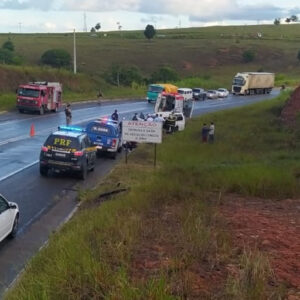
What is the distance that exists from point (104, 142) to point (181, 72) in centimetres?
9597

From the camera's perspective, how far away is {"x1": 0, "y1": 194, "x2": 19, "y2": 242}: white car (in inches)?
570

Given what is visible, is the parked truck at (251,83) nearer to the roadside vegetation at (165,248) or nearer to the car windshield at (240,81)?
the car windshield at (240,81)

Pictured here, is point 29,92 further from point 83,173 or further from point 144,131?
point 144,131

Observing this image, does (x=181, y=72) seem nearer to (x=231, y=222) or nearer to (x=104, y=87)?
(x=104, y=87)

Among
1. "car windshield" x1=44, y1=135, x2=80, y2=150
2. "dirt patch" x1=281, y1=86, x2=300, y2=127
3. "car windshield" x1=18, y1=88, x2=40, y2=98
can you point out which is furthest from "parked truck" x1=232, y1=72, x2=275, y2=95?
"car windshield" x1=44, y1=135, x2=80, y2=150

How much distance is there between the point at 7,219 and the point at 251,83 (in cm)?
8358

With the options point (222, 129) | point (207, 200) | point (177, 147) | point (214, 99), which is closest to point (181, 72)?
point (214, 99)

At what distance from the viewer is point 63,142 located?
81.7 feet

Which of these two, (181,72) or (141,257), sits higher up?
(141,257)

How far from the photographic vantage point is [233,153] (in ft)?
99.7

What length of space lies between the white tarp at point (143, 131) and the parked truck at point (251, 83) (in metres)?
69.7

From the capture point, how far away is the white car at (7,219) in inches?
570

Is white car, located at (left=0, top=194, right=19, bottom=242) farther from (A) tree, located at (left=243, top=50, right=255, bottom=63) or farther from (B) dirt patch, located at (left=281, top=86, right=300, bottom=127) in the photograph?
(A) tree, located at (left=243, top=50, right=255, bottom=63)

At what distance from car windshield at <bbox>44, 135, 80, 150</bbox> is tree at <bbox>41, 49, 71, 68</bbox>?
80.0 m
